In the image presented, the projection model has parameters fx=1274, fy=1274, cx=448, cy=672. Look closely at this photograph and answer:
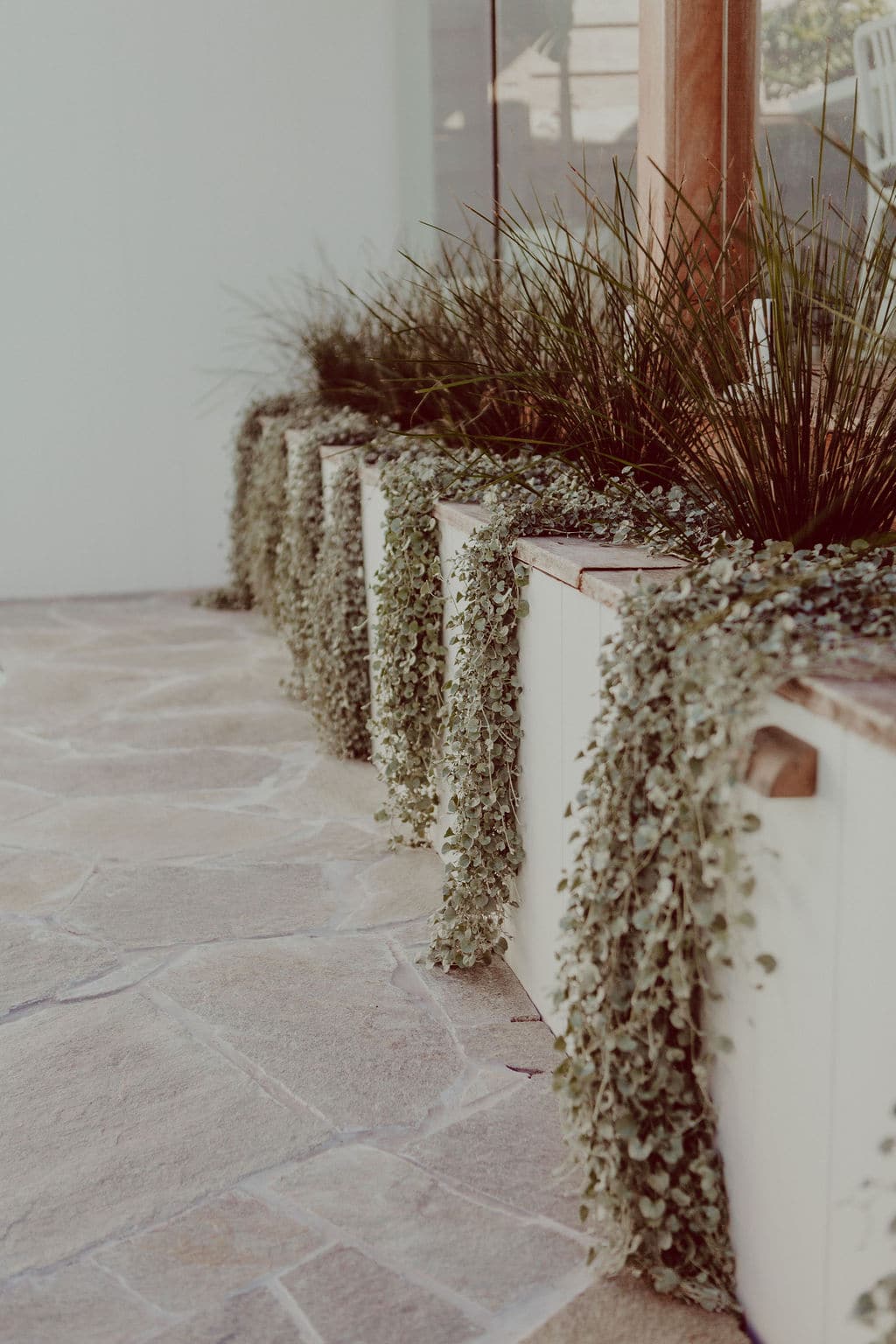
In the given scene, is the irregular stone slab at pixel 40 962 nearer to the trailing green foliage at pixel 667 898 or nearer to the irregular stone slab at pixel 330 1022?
the irregular stone slab at pixel 330 1022

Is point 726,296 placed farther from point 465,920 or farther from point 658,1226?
point 658,1226

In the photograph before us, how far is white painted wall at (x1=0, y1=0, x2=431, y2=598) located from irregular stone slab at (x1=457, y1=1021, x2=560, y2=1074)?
194 inches

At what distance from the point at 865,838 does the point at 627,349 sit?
5.89 ft

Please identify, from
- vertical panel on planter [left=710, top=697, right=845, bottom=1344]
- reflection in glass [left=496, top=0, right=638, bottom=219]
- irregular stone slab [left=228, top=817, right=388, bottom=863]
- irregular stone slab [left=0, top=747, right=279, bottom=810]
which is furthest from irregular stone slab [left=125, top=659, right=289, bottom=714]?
vertical panel on planter [left=710, top=697, right=845, bottom=1344]

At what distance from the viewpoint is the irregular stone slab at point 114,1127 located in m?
1.84

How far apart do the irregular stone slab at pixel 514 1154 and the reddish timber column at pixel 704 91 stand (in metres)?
2.31

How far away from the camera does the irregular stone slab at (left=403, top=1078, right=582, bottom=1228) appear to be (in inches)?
73.4

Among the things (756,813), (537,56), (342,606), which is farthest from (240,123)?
(756,813)

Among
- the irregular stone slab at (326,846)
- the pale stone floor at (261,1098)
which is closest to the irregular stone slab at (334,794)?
the pale stone floor at (261,1098)

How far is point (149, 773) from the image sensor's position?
396cm

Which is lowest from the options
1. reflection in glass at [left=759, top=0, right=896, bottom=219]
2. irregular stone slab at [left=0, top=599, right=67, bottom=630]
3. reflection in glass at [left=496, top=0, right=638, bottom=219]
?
irregular stone slab at [left=0, top=599, right=67, bottom=630]

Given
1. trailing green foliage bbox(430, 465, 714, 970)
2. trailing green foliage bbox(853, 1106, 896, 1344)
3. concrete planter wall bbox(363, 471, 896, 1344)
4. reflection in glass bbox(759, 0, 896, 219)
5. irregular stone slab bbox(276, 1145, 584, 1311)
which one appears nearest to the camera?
trailing green foliage bbox(853, 1106, 896, 1344)

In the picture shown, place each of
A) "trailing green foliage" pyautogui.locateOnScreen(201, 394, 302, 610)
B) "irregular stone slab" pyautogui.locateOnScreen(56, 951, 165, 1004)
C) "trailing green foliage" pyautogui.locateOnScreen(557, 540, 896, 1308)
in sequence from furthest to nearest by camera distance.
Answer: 1. "trailing green foliage" pyautogui.locateOnScreen(201, 394, 302, 610)
2. "irregular stone slab" pyautogui.locateOnScreen(56, 951, 165, 1004)
3. "trailing green foliage" pyautogui.locateOnScreen(557, 540, 896, 1308)

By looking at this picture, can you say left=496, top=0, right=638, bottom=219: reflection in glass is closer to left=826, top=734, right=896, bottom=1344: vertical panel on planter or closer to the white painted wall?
the white painted wall
